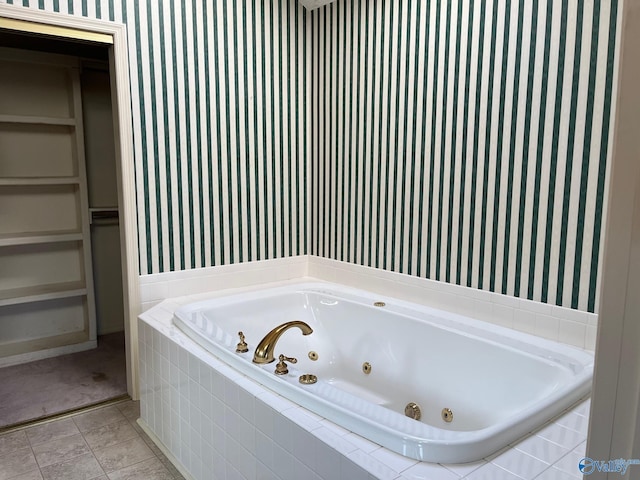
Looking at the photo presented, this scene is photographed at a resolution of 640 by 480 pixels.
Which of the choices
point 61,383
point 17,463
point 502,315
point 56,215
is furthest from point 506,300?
point 56,215

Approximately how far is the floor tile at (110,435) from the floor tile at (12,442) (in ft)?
0.89

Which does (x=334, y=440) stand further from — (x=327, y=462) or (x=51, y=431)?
(x=51, y=431)

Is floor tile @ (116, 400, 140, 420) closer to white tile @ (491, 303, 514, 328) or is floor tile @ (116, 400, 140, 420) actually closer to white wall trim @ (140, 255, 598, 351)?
white wall trim @ (140, 255, 598, 351)

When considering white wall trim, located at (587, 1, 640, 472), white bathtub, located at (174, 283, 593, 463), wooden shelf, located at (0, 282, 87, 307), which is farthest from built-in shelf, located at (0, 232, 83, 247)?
white wall trim, located at (587, 1, 640, 472)

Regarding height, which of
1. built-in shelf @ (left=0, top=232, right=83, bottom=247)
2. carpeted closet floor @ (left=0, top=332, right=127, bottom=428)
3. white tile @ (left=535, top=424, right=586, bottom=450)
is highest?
built-in shelf @ (left=0, top=232, right=83, bottom=247)

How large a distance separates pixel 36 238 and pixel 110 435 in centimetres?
156

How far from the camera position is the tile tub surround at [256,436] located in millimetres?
1263

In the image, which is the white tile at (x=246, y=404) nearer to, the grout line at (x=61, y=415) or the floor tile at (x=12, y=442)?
the floor tile at (x=12, y=442)

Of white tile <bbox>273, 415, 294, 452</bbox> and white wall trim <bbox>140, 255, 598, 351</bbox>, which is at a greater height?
white wall trim <bbox>140, 255, 598, 351</bbox>

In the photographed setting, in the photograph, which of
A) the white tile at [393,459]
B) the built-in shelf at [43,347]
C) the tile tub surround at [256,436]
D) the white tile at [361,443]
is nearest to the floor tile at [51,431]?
the tile tub surround at [256,436]

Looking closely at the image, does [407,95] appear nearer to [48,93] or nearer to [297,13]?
[297,13]

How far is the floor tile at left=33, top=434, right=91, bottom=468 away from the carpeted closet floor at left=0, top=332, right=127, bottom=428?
31 cm

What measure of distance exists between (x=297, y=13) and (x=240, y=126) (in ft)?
2.83

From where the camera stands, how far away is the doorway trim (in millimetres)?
2396
